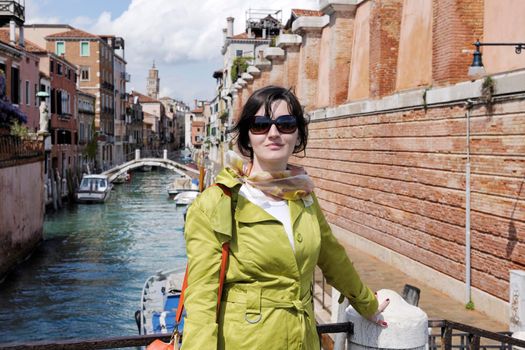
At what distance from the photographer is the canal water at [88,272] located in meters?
15.2

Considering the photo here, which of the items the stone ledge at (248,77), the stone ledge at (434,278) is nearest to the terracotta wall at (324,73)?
the stone ledge at (434,278)

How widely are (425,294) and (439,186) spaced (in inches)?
68.9

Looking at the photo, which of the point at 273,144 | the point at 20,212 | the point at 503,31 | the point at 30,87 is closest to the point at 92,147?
the point at 30,87

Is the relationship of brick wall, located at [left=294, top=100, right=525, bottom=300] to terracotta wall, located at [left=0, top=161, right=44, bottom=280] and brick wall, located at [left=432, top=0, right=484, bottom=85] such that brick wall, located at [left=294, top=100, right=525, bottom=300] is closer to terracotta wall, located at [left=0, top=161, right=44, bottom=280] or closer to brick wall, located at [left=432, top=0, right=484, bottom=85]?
brick wall, located at [left=432, top=0, right=484, bottom=85]

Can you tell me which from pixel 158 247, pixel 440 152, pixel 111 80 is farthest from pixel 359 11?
pixel 111 80

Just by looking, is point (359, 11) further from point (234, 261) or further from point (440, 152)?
point (234, 261)

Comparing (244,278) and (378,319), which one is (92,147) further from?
(244,278)

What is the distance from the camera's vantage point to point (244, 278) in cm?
226

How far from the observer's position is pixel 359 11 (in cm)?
1622

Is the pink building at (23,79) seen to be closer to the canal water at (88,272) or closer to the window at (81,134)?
the canal water at (88,272)

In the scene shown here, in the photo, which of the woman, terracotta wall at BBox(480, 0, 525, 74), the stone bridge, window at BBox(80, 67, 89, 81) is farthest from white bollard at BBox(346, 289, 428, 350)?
window at BBox(80, 67, 89, 81)

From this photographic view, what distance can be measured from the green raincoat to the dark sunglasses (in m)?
0.23

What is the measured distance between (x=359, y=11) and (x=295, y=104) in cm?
1440

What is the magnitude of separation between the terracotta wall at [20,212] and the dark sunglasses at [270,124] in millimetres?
17246
